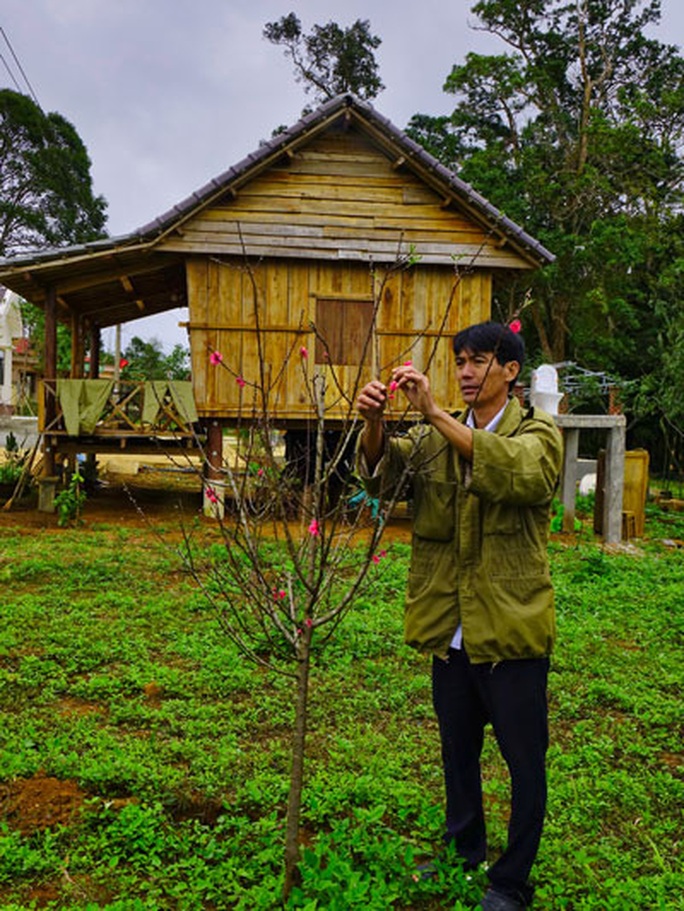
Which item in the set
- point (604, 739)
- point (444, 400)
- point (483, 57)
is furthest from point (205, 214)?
point (483, 57)

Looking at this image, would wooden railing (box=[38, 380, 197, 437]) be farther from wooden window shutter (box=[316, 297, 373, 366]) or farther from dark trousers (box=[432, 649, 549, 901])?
dark trousers (box=[432, 649, 549, 901])

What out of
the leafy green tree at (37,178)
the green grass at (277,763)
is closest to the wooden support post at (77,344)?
the green grass at (277,763)

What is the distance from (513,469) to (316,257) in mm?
9367

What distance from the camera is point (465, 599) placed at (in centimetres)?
255

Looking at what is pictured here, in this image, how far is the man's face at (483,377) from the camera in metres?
2.56

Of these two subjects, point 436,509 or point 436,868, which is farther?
point 436,868

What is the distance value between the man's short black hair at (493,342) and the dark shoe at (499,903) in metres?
1.80

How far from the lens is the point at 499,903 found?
2.55 m

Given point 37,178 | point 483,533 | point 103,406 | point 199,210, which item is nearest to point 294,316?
point 199,210

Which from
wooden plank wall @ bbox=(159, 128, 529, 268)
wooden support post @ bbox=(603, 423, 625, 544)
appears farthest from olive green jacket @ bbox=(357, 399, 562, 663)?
wooden plank wall @ bbox=(159, 128, 529, 268)

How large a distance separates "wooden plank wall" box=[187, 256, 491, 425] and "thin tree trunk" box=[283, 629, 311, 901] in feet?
27.4

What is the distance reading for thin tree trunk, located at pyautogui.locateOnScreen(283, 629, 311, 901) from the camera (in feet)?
8.44

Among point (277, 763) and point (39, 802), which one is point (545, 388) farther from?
point (39, 802)

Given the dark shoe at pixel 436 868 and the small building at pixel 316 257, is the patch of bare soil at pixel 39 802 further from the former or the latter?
the small building at pixel 316 257
